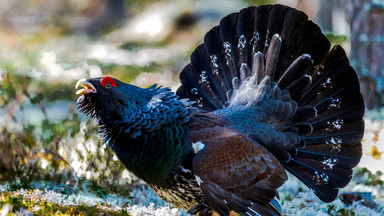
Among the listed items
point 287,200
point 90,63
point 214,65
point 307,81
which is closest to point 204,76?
point 214,65

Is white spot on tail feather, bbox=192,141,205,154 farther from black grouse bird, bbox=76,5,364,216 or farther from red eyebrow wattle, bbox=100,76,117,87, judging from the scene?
red eyebrow wattle, bbox=100,76,117,87

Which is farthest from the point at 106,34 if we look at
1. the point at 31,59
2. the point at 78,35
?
the point at 31,59

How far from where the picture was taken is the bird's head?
4688 millimetres

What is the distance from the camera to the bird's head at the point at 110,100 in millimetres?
4688

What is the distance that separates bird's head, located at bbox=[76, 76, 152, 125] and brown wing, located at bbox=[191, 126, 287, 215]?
2.14 ft

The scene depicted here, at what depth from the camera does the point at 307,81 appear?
577 centimetres

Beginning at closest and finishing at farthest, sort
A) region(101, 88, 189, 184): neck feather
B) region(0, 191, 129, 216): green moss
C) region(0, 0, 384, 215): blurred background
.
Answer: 1. region(0, 191, 129, 216): green moss
2. region(101, 88, 189, 184): neck feather
3. region(0, 0, 384, 215): blurred background

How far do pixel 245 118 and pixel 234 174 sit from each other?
100 centimetres

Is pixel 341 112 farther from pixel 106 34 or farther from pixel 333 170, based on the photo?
pixel 106 34

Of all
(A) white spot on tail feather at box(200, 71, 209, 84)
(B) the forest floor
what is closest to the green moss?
(B) the forest floor

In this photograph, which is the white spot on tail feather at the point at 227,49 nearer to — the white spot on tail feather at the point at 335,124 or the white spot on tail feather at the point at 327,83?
the white spot on tail feather at the point at 327,83

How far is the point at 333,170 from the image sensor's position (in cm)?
579

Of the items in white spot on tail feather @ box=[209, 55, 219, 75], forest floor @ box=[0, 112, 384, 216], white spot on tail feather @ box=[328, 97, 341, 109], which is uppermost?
white spot on tail feather @ box=[209, 55, 219, 75]

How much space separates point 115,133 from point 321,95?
247cm
